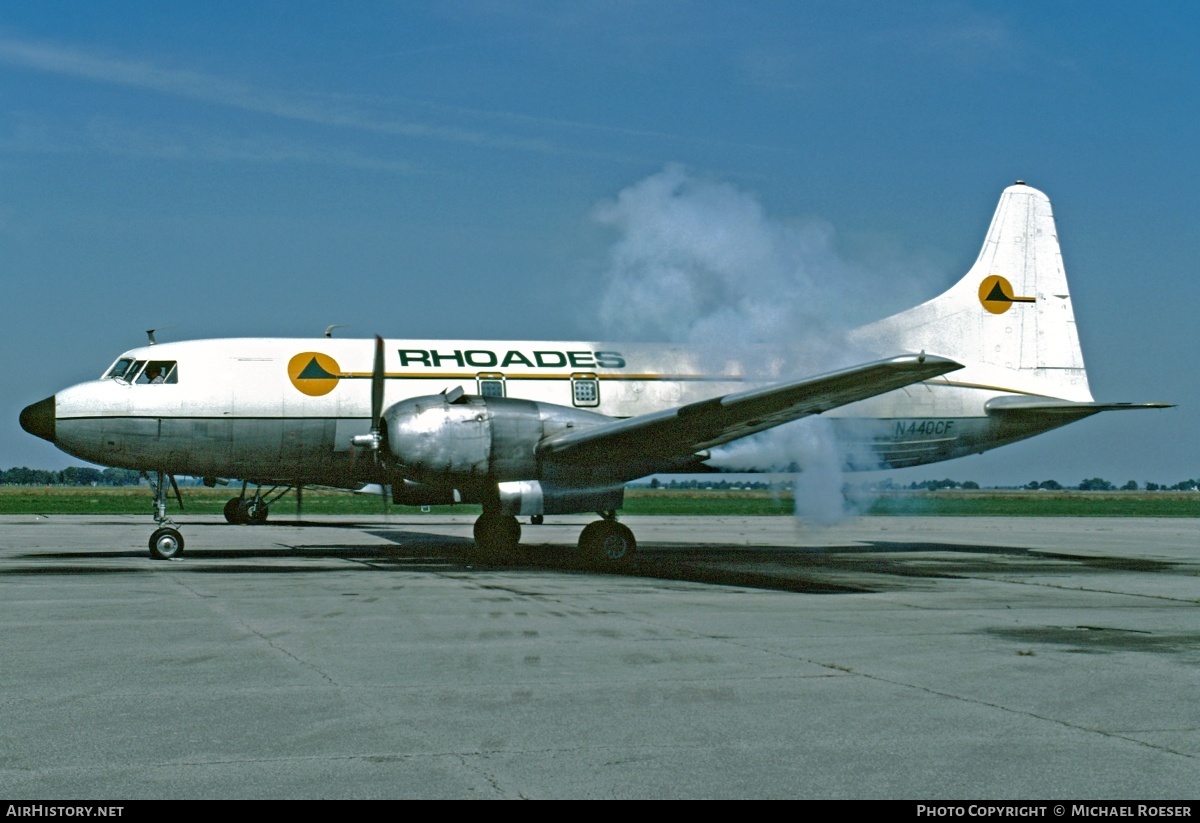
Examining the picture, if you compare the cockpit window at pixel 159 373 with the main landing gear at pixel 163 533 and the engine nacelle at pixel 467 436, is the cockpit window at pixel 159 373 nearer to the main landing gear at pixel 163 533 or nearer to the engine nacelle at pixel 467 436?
the main landing gear at pixel 163 533

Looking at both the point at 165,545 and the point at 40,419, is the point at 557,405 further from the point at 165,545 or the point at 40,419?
the point at 40,419

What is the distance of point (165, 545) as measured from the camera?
2088 cm

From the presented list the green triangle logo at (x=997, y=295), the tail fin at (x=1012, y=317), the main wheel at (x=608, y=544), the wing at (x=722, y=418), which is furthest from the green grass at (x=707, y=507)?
the green triangle logo at (x=997, y=295)

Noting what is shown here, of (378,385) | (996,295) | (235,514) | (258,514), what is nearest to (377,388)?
(378,385)

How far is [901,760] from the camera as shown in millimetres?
6219

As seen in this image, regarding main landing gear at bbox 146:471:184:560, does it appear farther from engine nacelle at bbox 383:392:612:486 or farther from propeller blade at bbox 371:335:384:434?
engine nacelle at bbox 383:392:612:486

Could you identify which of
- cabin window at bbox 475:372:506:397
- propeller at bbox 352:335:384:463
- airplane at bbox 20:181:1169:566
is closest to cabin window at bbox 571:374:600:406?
airplane at bbox 20:181:1169:566

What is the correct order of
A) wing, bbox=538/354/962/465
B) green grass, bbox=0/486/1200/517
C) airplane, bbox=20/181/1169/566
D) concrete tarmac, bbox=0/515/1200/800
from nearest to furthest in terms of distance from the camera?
concrete tarmac, bbox=0/515/1200/800 → wing, bbox=538/354/962/465 → airplane, bbox=20/181/1169/566 → green grass, bbox=0/486/1200/517

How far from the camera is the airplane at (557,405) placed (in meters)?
19.1

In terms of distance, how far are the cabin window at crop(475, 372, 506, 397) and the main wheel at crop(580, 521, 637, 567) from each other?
3.44m

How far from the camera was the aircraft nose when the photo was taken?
808 inches

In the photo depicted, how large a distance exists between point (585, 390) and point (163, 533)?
863 cm
